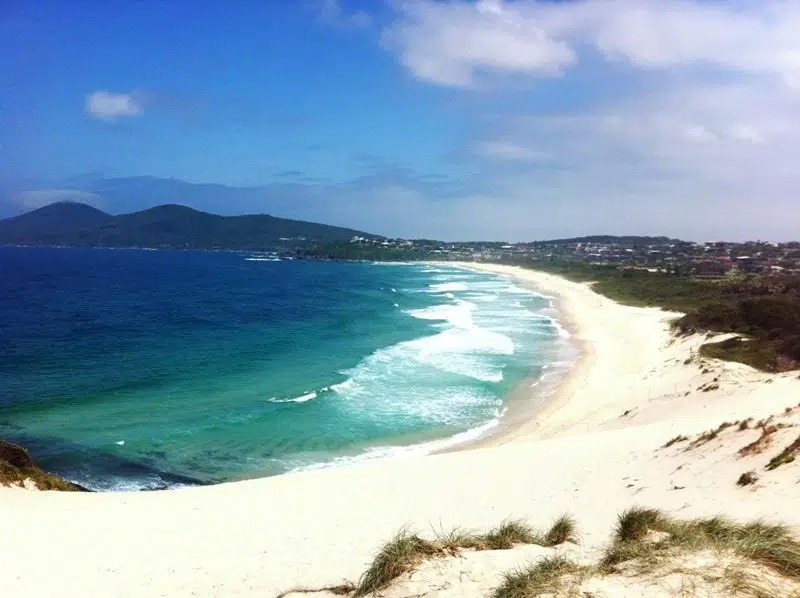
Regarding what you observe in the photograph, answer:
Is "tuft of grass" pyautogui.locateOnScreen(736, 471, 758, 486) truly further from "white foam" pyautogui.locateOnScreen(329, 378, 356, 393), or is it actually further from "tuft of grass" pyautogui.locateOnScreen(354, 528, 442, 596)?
"white foam" pyautogui.locateOnScreen(329, 378, 356, 393)

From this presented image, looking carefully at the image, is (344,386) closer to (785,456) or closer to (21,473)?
(21,473)

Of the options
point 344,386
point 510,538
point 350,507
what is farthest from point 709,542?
point 344,386

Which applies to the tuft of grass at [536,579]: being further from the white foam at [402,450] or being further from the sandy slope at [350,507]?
the white foam at [402,450]

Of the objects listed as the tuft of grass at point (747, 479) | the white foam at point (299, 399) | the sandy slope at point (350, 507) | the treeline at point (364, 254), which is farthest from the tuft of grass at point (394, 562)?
the treeline at point (364, 254)

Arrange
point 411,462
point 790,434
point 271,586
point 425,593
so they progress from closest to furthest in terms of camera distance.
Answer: point 425,593, point 271,586, point 790,434, point 411,462

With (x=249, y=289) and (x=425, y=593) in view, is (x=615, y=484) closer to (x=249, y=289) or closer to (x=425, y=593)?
(x=425, y=593)

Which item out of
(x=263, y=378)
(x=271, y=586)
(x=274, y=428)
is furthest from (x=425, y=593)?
(x=263, y=378)
